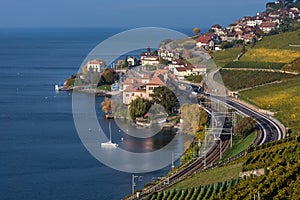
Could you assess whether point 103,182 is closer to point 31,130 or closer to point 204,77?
point 31,130

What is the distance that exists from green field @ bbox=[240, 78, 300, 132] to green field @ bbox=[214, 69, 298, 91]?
1.97 feet

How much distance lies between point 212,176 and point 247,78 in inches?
391

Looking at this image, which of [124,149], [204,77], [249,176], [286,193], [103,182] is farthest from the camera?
[204,77]

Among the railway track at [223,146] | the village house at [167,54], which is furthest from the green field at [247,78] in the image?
the village house at [167,54]

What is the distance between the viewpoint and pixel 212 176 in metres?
10.7

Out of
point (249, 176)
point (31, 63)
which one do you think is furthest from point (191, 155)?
point (31, 63)

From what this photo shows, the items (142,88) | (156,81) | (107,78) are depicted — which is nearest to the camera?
(156,81)

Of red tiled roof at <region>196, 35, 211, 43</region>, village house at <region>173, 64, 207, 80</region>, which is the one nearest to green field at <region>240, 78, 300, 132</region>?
village house at <region>173, 64, 207, 80</region>

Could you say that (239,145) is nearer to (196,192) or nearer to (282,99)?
(282,99)

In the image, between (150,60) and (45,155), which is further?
(150,60)

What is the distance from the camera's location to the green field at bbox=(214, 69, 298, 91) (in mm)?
19625

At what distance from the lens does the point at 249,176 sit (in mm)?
9781

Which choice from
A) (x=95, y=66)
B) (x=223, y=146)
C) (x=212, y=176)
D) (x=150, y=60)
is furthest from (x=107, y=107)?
(x=212, y=176)

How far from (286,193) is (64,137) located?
26.6ft
